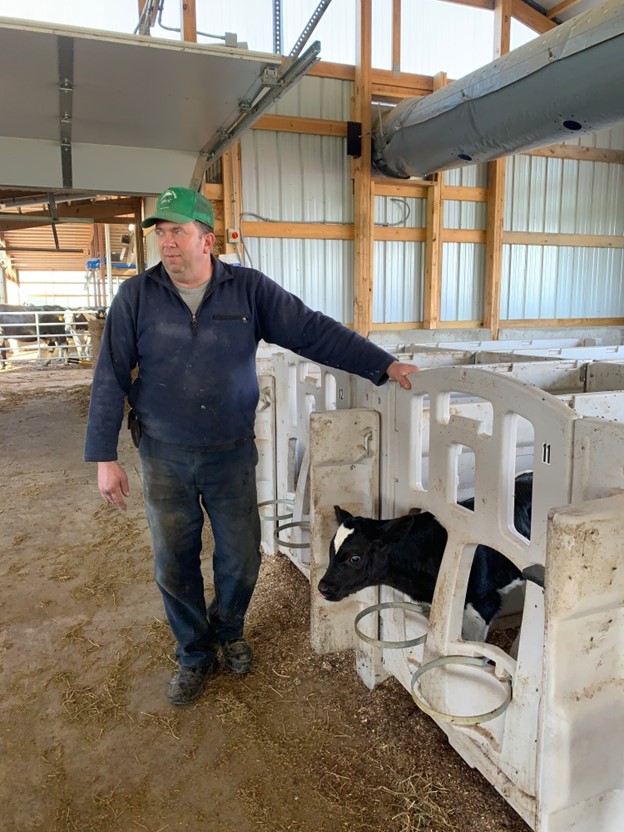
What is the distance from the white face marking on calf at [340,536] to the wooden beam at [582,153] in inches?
286

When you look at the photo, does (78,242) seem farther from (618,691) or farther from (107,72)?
(618,691)

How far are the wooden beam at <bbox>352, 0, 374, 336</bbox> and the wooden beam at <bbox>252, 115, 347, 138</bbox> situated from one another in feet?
0.80

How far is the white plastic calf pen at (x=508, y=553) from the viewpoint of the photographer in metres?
1.16

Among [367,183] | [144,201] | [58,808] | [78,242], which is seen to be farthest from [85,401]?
[78,242]

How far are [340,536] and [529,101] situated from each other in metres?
3.89

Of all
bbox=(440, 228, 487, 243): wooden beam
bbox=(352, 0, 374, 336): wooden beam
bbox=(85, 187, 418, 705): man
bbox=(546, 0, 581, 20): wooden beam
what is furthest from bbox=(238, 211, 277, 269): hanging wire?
bbox=(85, 187, 418, 705): man

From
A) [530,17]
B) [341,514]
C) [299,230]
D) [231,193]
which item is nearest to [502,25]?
[530,17]

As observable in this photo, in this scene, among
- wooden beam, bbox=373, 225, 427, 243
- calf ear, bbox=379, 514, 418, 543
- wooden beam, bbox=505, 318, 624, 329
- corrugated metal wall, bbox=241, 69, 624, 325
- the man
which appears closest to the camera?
calf ear, bbox=379, 514, 418, 543

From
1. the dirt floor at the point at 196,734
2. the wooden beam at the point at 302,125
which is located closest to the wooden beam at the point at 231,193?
the wooden beam at the point at 302,125

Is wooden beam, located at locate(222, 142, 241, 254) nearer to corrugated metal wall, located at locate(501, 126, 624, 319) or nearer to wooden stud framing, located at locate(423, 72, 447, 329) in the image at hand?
wooden stud framing, located at locate(423, 72, 447, 329)

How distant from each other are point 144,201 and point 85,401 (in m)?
2.64

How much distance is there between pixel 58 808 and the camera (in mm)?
1745

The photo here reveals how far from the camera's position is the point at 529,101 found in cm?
448

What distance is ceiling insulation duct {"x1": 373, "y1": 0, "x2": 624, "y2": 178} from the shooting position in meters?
3.89
